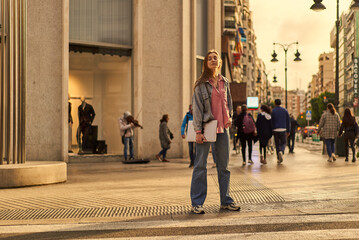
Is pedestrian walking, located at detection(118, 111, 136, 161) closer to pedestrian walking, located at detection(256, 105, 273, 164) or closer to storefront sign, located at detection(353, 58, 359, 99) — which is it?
pedestrian walking, located at detection(256, 105, 273, 164)

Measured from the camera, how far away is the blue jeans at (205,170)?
252 inches

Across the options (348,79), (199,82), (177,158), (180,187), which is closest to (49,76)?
(177,158)

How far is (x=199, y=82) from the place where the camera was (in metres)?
6.48

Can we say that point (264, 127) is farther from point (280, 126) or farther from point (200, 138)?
point (200, 138)

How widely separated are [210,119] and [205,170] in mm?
646

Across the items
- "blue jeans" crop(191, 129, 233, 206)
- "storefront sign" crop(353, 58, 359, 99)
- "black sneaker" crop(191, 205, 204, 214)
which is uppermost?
"storefront sign" crop(353, 58, 359, 99)

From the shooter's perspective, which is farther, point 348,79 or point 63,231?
point 348,79

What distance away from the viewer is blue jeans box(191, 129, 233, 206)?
639 cm

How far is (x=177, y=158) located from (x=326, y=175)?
781cm

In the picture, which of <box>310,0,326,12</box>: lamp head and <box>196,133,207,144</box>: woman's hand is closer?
<box>196,133,207,144</box>: woman's hand

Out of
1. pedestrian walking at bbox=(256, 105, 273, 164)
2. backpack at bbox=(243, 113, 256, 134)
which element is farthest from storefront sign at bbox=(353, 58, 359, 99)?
backpack at bbox=(243, 113, 256, 134)

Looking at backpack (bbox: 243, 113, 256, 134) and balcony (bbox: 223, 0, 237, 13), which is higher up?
balcony (bbox: 223, 0, 237, 13)

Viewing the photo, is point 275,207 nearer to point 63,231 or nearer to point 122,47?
point 63,231

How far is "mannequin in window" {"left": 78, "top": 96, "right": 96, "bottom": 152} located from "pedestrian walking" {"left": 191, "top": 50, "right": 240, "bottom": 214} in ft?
38.2
